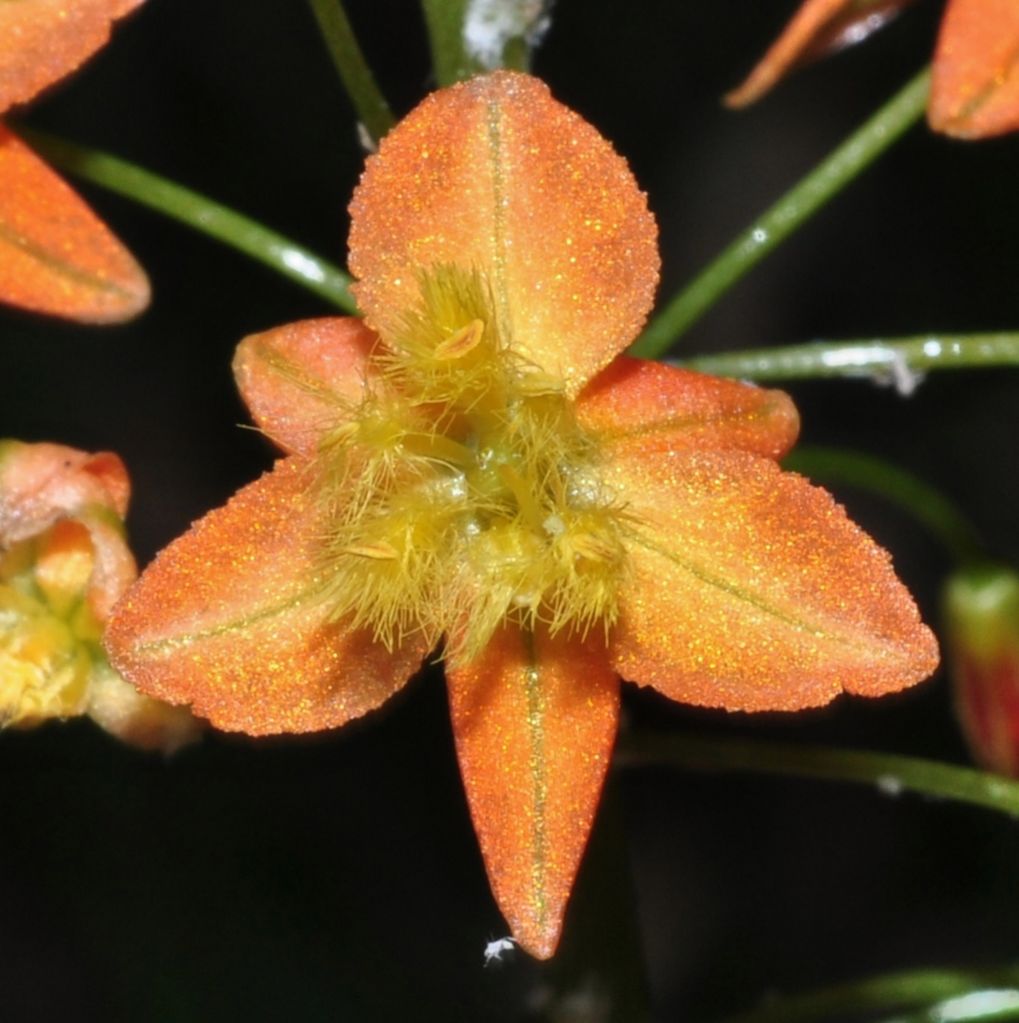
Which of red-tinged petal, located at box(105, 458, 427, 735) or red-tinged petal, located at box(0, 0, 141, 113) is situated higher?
red-tinged petal, located at box(0, 0, 141, 113)

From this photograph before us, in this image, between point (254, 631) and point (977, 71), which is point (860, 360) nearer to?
point (977, 71)

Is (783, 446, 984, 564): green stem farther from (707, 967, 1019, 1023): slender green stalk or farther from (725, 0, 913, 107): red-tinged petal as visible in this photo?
(707, 967, 1019, 1023): slender green stalk

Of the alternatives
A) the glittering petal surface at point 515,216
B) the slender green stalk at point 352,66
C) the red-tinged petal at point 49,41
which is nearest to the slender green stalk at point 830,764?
the glittering petal surface at point 515,216

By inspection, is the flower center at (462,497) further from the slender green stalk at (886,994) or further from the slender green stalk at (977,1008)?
the slender green stalk at (977,1008)

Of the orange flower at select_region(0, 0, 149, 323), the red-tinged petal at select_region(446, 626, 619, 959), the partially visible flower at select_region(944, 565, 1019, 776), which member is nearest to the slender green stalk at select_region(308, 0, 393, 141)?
the orange flower at select_region(0, 0, 149, 323)

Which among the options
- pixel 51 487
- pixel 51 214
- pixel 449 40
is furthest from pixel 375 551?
pixel 449 40

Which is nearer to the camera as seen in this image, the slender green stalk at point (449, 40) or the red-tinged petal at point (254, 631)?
the red-tinged petal at point (254, 631)

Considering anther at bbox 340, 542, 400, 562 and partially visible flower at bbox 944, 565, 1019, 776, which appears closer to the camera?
anther at bbox 340, 542, 400, 562
